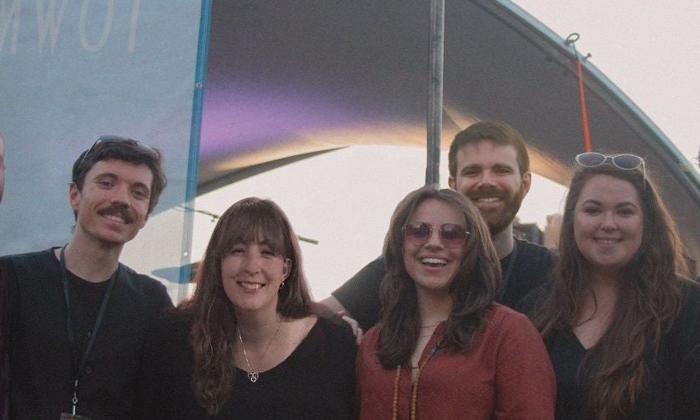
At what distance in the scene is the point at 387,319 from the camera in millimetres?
2271

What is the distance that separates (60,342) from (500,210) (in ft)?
5.12

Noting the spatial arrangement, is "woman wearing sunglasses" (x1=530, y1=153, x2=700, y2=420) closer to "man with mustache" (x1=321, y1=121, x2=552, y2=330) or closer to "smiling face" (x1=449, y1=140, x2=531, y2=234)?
"man with mustache" (x1=321, y1=121, x2=552, y2=330)

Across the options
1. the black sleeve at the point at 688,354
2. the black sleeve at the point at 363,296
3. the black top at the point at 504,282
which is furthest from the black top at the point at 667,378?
the black sleeve at the point at 363,296

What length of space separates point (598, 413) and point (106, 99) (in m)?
2.36

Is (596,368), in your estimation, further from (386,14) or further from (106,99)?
(386,14)

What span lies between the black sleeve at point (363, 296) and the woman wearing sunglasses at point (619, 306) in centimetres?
57

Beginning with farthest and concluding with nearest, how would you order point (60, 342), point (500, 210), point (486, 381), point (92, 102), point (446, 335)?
1. point (92, 102)
2. point (500, 210)
3. point (60, 342)
4. point (446, 335)
5. point (486, 381)

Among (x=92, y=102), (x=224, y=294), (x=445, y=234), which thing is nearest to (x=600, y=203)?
(x=445, y=234)

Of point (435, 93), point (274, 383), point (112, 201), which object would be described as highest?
point (435, 93)

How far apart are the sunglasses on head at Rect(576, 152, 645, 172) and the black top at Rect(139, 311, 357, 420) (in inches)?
35.8

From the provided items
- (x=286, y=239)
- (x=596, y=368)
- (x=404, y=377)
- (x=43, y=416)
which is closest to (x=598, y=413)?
(x=596, y=368)

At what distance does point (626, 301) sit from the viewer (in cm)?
218

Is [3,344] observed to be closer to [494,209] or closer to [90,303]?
[90,303]

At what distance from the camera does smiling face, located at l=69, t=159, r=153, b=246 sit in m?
2.49
